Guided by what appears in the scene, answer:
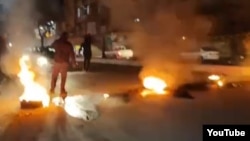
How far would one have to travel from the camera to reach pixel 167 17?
14.2 m

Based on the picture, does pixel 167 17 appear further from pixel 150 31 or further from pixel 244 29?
pixel 244 29

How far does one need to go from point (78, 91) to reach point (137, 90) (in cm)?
213

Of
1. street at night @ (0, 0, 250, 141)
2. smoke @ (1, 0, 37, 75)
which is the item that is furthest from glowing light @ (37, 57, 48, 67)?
street at night @ (0, 0, 250, 141)

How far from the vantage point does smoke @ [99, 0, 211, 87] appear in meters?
14.0

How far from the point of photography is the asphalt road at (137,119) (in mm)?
8086

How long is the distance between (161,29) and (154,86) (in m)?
2.23

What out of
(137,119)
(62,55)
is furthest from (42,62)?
(137,119)

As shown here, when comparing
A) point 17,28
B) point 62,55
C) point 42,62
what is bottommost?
point 62,55

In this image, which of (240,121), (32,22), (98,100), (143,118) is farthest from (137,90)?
(32,22)

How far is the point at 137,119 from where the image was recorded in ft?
30.2

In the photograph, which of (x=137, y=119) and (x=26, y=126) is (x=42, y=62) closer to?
(x=26, y=126)

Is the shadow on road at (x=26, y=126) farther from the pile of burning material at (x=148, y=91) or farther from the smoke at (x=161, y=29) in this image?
the smoke at (x=161, y=29)

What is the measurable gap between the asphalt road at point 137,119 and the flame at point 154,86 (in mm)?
806

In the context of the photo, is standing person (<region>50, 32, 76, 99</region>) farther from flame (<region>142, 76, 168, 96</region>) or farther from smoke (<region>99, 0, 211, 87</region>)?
smoke (<region>99, 0, 211, 87</region>)
